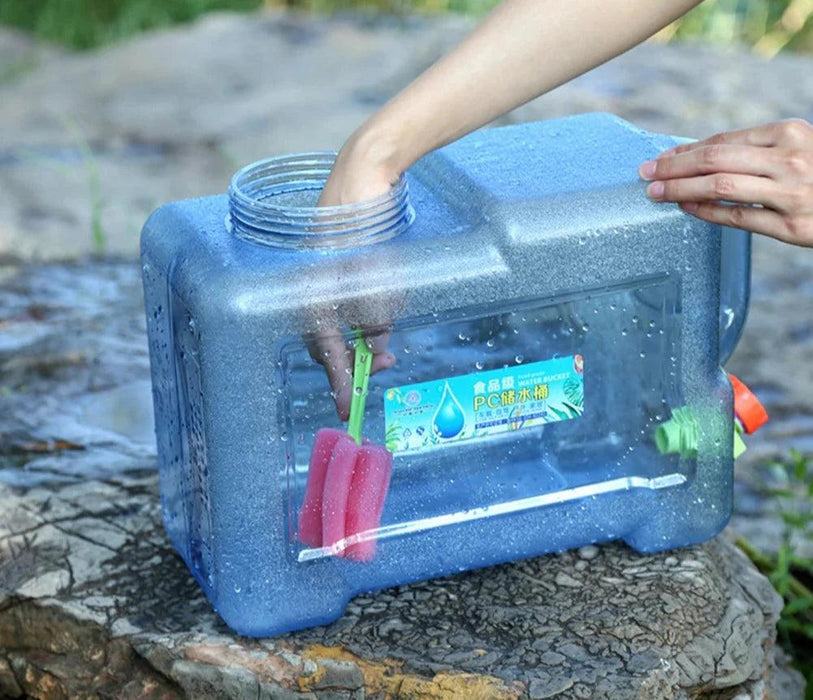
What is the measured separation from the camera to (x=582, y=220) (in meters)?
1.64

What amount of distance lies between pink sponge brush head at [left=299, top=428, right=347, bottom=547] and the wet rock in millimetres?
134

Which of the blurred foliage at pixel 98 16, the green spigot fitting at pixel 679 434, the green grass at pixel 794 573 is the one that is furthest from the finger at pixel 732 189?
the blurred foliage at pixel 98 16

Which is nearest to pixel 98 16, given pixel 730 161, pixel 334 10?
pixel 334 10

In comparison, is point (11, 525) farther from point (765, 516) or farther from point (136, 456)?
point (765, 516)

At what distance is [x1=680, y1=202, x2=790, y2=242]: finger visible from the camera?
5.36 feet

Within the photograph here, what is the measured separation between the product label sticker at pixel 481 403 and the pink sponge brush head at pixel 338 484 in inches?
2.3

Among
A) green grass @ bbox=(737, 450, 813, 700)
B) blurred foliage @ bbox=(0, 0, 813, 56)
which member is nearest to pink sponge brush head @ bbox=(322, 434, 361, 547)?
A: green grass @ bbox=(737, 450, 813, 700)

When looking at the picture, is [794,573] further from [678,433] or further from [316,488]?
[316,488]

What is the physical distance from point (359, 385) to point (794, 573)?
1.09m

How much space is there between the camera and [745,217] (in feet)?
5.37

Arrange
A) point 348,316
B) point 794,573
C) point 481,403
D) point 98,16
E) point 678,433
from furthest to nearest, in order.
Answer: point 98,16 → point 794,573 → point 678,433 → point 481,403 → point 348,316

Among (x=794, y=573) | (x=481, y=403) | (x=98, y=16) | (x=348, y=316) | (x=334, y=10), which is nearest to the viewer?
(x=348, y=316)

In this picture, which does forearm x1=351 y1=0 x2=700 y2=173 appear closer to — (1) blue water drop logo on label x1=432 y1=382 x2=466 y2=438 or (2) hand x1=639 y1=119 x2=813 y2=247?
(2) hand x1=639 y1=119 x2=813 y2=247

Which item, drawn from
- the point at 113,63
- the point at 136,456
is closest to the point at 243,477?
the point at 136,456
